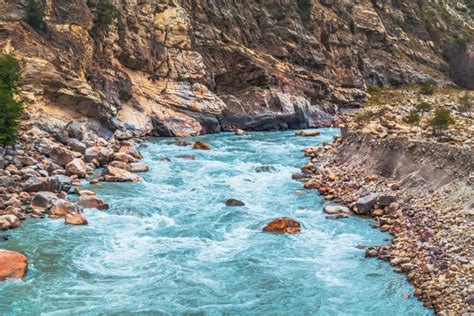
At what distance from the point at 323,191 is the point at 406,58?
222ft

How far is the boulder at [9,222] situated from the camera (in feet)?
52.2

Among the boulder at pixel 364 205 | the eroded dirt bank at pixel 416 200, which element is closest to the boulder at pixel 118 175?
the eroded dirt bank at pixel 416 200

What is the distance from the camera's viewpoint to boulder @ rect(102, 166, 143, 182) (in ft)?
78.0

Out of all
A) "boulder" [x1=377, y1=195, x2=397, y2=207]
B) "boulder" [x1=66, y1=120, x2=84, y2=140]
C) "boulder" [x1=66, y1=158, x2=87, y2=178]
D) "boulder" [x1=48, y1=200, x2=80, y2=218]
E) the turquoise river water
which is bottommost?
the turquoise river water

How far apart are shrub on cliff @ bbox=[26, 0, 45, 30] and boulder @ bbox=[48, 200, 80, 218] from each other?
857 inches

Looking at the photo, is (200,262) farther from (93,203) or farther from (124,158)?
(124,158)

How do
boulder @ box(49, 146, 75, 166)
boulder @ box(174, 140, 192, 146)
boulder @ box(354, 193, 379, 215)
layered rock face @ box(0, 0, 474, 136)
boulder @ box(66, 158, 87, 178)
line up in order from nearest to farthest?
boulder @ box(354, 193, 379, 215), boulder @ box(66, 158, 87, 178), boulder @ box(49, 146, 75, 166), layered rock face @ box(0, 0, 474, 136), boulder @ box(174, 140, 192, 146)

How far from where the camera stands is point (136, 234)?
16.5 m

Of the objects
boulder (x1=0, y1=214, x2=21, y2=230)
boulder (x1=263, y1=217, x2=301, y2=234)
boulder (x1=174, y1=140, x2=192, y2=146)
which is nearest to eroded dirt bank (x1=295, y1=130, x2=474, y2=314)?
boulder (x1=263, y1=217, x2=301, y2=234)

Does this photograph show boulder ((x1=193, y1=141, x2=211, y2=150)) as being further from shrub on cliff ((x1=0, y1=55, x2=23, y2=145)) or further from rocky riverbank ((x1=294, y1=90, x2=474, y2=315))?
shrub on cliff ((x1=0, y1=55, x2=23, y2=145))

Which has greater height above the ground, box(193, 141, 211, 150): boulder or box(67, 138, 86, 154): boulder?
box(67, 138, 86, 154): boulder

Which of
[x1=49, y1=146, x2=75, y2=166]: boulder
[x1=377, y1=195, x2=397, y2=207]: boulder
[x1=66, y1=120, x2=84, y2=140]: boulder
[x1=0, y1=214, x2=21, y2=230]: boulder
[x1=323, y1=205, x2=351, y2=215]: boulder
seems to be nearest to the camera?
[x1=0, y1=214, x2=21, y2=230]: boulder

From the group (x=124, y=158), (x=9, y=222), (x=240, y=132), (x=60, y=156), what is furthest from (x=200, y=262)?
(x=240, y=132)

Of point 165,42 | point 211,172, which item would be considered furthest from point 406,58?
point 211,172
